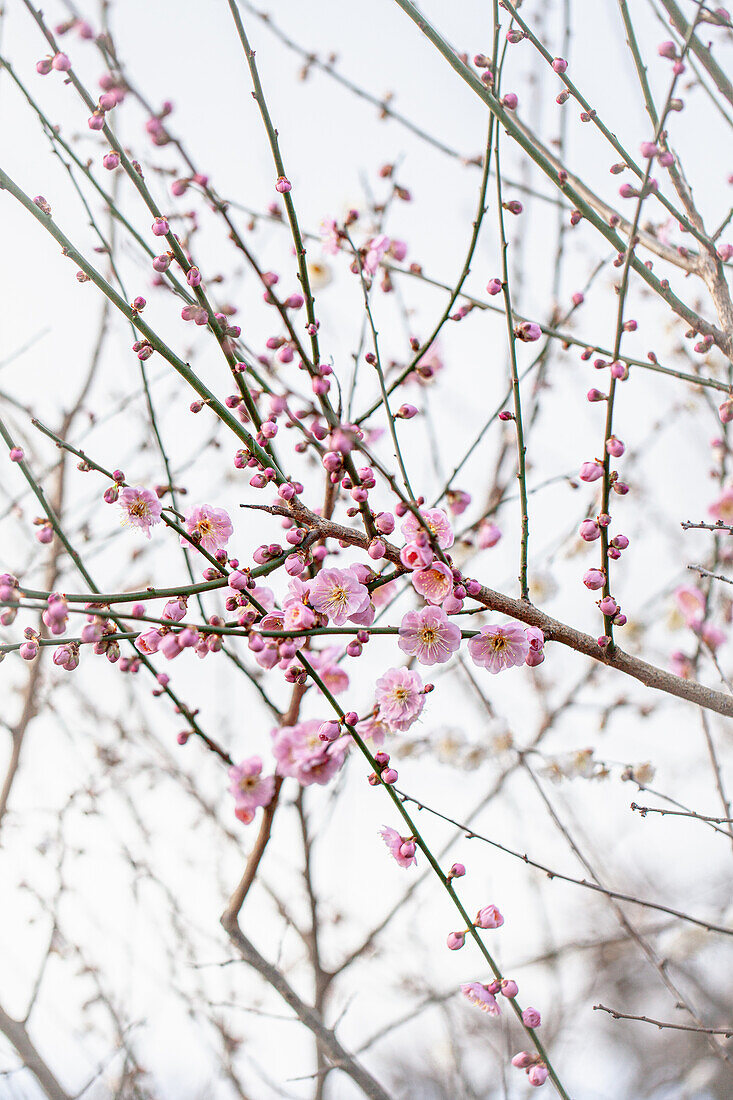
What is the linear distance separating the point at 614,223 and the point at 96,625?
1682mm

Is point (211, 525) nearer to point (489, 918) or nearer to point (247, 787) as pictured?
point (247, 787)

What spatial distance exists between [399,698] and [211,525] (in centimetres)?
62

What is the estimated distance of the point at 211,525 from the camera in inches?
74.9

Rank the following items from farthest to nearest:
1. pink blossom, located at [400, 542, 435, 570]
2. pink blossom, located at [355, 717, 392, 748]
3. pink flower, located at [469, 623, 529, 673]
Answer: pink blossom, located at [355, 717, 392, 748], pink flower, located at [469, 623, 529, 673], pink blossom, located at [400, 542, 435, 570]

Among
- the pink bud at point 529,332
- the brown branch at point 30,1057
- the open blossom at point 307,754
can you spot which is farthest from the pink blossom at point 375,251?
the brown branch at point 30,1057

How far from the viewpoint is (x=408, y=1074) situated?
5617mm

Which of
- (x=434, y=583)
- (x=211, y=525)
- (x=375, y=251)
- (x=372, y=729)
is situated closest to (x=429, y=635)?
(x=434, y=583)

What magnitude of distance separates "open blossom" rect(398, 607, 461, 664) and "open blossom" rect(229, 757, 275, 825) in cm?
44

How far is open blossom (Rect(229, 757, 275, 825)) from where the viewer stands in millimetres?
1729

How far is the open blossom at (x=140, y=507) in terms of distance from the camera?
5.44 feet

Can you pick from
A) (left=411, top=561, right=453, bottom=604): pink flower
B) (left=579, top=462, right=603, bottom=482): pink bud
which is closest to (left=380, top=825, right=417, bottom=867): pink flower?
(left=411, top=561, right=453, bottom=604): pink flower

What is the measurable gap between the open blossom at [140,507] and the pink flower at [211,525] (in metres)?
0.14

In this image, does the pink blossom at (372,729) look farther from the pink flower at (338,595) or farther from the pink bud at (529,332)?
the pink bud at (529,332)

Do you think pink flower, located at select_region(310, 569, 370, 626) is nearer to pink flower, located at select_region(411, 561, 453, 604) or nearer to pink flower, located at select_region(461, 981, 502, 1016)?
pink flower, located at select_region(411, 561, 453, 604)
